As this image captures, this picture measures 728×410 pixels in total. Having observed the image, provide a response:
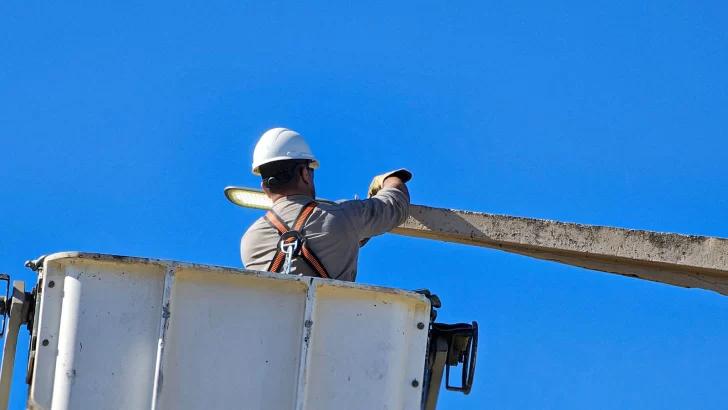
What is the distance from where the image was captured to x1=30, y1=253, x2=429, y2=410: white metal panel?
7.18 metres

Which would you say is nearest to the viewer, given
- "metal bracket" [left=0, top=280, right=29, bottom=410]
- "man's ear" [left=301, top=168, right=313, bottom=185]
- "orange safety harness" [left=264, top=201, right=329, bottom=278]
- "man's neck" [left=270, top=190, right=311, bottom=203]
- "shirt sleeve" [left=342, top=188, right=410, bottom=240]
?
"metal bracket" [left=0, top=280, right=29, bottom=410]

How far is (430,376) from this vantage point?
7836mm

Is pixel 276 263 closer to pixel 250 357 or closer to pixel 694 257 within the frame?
pixel 250 357

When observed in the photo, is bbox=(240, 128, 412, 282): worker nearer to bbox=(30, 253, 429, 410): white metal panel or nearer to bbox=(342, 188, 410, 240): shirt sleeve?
bbox=(342, 188, 410, 240): shirt sleeve

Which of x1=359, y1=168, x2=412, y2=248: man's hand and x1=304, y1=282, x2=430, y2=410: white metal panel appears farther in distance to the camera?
x1=359, y1=168, x2=412, y2=248: man's hand

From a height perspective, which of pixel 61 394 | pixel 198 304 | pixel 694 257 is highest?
pixel 694 257

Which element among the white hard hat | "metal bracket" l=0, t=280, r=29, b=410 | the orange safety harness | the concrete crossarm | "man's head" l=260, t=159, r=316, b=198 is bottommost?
"metal bracket" l=0, t=280, r=29, b=410

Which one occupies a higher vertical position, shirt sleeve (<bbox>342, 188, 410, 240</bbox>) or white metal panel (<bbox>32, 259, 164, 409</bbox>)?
shirt sleeve (<bbox>342, 188, 410, 240</bbox>)

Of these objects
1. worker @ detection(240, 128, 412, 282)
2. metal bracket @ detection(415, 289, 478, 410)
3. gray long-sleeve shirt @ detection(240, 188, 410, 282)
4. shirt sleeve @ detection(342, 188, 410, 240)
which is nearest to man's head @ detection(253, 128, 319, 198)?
worker @ detection(240, 128, 412, 282)

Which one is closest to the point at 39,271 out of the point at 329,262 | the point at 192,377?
the point at 192,377

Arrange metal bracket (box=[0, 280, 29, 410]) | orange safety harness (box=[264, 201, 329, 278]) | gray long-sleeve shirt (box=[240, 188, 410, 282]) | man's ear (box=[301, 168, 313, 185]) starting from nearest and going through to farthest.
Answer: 1. metal bracket (box=[0, 280, 29, 410])
2. orange safety harness (box=[264, 201, 329, 278])
3. gray long-sleeve shirt (box=[240, 188, 410, 282])
4. man's ear (box=[301, 168, 313, 185])

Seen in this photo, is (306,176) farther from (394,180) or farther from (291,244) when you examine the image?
(291,244)

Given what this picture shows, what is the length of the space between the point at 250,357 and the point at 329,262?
113cm

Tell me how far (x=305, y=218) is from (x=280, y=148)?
890 millimetres
